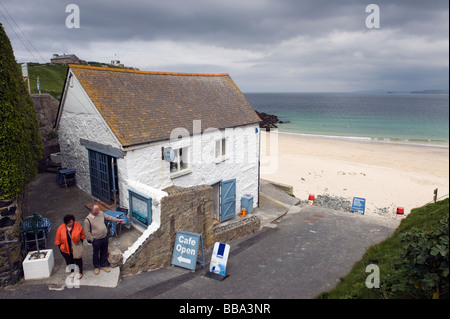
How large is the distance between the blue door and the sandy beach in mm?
8498

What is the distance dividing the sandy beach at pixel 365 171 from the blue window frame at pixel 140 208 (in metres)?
15.4

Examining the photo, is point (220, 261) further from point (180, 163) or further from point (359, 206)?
point (359, 206)

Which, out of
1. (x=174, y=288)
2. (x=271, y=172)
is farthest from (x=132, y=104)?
(x=271, y=172)

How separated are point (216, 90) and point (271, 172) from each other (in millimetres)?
13424

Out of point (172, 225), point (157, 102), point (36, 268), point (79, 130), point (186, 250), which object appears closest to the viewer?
point (36, 268)

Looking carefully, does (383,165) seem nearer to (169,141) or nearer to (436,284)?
(169,141)

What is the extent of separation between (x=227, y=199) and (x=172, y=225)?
6871mm

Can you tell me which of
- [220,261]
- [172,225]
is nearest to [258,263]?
[220,261]

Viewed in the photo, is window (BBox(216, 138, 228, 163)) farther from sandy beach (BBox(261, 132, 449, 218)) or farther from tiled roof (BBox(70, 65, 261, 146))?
sandy beach (BBox(261, 132, 449, 218))

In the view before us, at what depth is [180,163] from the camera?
14086 mm

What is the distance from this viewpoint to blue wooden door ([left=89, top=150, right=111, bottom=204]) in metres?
12.4

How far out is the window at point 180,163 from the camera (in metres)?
13.4

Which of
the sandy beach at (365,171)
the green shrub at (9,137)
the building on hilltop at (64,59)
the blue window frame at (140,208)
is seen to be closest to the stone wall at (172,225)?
the blue window frame at (140,208)
